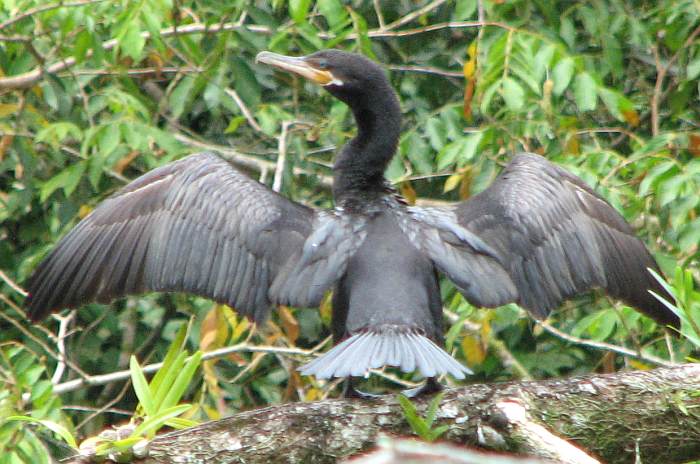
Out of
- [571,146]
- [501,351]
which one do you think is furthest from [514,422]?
[571,146]

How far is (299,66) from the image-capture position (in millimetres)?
4785

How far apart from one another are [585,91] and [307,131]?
151cm

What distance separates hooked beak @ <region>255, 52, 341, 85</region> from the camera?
471cm

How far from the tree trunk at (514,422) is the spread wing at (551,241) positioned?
567 millimetres

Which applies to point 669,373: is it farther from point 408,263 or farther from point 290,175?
point 290,175

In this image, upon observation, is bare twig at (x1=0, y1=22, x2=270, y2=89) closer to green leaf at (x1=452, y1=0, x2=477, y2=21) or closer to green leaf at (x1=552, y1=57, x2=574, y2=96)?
green leaf at (x1=452, y1=0, x2=477, y2=21)

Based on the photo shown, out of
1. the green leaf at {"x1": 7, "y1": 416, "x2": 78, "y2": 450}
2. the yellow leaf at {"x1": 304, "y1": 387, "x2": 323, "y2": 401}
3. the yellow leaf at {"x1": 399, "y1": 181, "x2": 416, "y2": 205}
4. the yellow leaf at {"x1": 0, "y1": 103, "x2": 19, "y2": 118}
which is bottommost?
the yellow leaf at {"x1": 304, "y1": 387, "x2": 323, "y2": 401}

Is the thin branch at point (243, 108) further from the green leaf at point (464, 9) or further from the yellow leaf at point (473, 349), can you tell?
the yellow leaf at point (473, 349)

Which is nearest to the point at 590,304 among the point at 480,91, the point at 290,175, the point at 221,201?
the point at 480,91

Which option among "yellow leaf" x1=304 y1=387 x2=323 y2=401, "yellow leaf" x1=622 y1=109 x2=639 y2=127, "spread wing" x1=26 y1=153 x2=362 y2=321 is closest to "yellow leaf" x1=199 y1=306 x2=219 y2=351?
"yellow leaf" x1=304 y1=387 x2=323 y2=401

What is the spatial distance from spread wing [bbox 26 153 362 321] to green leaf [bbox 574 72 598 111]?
138cm

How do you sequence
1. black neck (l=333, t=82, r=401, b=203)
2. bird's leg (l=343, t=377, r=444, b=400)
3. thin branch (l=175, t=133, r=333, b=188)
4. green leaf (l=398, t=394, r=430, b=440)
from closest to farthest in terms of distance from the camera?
1. green leaf (l=398, t=394, r=430, b=440)
2. bird's leg (l=343, t=377, r=444, b=400)
3. black neck (l=333, t=82, r=401, b=203)
4. thin branch (l=175, t=133, r=333, b=188)

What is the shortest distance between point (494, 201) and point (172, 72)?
254 centimetres

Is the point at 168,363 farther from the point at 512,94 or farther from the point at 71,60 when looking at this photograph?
the point at 71,60
